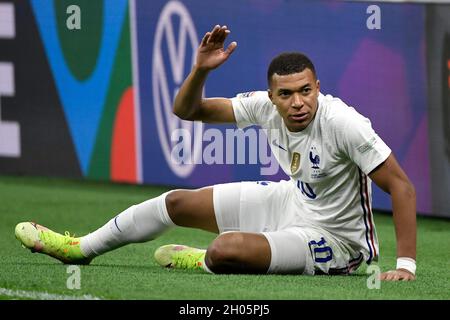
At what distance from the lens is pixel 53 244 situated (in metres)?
6.48

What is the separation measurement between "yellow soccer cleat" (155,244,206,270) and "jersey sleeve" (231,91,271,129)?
72 centimetres

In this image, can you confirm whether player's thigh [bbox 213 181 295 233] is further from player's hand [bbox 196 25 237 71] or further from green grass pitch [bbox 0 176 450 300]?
player's hand [bbox 196 25 237 71]

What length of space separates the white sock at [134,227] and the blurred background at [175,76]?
259 cm

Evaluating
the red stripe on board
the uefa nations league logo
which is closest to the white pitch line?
the uefa nations league logo

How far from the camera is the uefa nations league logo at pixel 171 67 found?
10562 mm

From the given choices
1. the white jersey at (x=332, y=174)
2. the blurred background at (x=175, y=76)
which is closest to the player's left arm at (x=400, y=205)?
the white jersey at (x=332, y=174)

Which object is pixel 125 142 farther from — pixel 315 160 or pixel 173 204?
pixel 315 160

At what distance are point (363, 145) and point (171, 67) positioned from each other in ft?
16.6

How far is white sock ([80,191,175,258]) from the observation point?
631 cm

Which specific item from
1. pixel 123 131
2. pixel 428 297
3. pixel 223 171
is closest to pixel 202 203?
pixel 428 297

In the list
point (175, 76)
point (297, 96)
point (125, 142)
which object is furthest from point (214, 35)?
point (125, 142)

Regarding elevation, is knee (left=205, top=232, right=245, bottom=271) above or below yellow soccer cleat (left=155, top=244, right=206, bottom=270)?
above

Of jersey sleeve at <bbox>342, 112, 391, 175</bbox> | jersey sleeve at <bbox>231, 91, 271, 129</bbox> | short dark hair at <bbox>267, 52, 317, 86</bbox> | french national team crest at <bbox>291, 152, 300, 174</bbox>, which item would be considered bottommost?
french national team crest at <bbox>291, 152, 300, 174</bbox>

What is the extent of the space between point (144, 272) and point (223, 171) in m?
4.21
